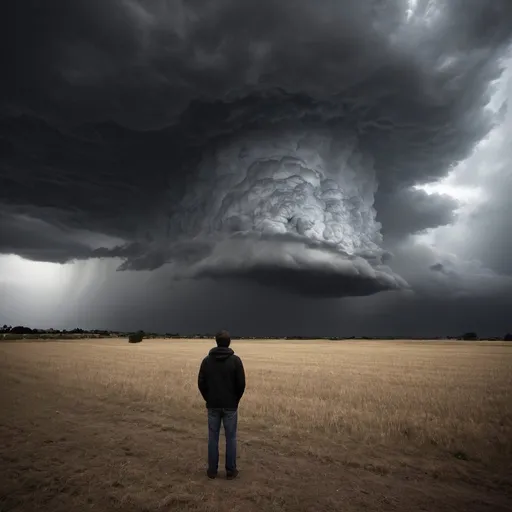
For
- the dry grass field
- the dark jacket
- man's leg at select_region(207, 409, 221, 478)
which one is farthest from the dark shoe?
the dark jacket

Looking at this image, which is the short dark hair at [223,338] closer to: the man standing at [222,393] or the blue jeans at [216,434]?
the man standing at [222,393]

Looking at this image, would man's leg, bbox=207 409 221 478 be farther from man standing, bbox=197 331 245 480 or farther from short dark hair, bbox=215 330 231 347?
short dark hair, bbox=215 330 231 347

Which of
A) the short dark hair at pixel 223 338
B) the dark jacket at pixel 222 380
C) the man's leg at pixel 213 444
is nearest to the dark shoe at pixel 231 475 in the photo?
the man's leg at pixel 213 444

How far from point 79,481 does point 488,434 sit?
10.7m

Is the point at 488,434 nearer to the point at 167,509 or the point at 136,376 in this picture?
the point at 167,509

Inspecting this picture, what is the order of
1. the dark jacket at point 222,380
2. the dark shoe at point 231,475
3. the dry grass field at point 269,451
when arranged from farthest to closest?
the dark shoe at point 231,475
the dark jacket at point 222,380
the dry grass field at point 269,451

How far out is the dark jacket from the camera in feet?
23.6

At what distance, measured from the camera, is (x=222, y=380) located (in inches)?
284

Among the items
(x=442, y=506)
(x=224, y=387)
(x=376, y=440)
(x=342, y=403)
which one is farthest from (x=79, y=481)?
(x=342, y=403)

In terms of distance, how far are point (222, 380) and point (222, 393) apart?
24cm

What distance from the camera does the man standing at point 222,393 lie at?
23.6ft

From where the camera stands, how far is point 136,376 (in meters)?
22.7

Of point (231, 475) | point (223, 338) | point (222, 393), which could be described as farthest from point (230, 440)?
point (223, 338)

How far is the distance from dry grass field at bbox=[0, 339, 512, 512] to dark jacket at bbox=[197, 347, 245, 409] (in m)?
1.49
